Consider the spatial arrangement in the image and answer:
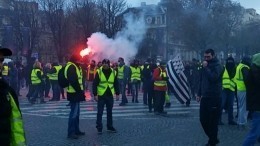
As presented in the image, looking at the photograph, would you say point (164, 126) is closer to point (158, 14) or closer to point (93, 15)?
point (158, 14)

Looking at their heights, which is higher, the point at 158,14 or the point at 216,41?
the point at 158,14

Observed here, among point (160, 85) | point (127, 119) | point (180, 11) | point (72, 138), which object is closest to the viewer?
point (72, 138)

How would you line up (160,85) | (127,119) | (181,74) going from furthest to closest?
(181,74), (160,85), (127,119)

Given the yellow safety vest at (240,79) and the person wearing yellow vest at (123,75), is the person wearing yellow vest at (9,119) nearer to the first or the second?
the yellow safety vest at (240,79)

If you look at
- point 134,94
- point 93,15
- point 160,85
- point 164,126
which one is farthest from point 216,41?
point 164,126

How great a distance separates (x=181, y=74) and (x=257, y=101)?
30.9ft

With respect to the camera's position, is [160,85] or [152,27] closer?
[160,85]

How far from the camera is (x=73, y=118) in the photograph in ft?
34.8

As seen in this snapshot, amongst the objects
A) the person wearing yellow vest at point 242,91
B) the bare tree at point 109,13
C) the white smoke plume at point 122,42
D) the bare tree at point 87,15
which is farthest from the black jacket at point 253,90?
the bare tree at point 87,15

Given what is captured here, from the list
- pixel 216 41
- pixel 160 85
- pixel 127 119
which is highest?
pixel 216 41

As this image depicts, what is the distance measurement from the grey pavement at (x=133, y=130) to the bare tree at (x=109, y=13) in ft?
111

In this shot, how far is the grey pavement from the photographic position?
32.1 feet

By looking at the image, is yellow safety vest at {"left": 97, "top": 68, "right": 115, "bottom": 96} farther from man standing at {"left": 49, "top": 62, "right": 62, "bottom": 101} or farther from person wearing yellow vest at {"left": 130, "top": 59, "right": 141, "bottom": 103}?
man standing at {"left": 49, "top": 62, "right": 62, "bottom": 101}

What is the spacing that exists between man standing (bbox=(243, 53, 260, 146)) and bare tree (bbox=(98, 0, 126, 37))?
136 feet
